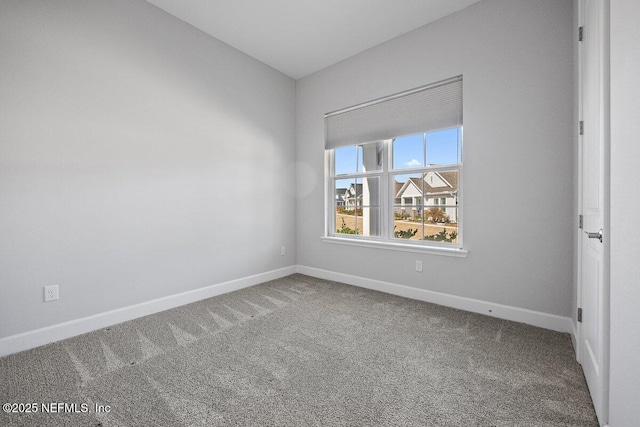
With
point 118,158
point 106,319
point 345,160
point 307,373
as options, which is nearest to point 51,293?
point 106,319

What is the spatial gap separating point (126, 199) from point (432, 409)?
2.82 meters

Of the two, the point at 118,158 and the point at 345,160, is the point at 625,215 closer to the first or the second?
the point at 345,160

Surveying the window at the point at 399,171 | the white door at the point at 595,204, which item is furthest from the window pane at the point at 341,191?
the white door at the point at 595,204

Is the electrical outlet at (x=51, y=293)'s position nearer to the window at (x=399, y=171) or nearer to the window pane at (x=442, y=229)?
the window at (x=399, y=171)

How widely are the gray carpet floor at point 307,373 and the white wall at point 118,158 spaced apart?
52 cm

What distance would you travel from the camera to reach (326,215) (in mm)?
3873

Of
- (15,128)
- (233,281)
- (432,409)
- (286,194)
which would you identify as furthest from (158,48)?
(432,409)

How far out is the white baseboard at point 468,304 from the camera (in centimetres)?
226

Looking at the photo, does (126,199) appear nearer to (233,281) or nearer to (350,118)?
(233,281)

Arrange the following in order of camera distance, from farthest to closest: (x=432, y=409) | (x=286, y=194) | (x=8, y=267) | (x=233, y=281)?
(x=286, y=194) → (x=233, y=281) → (x=8, y=267) → (x=432, y=409)

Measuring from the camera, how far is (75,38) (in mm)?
2180

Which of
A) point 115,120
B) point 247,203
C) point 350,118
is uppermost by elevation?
point 350,118

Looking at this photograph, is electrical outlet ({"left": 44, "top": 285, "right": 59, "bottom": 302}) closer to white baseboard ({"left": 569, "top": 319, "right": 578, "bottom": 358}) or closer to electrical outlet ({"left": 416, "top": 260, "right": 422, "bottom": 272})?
electrical outlet ({"left": 416, "top": 260, "right": 422, "bottom": 272})

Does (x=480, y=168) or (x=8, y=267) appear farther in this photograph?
(x=480, y=168)
